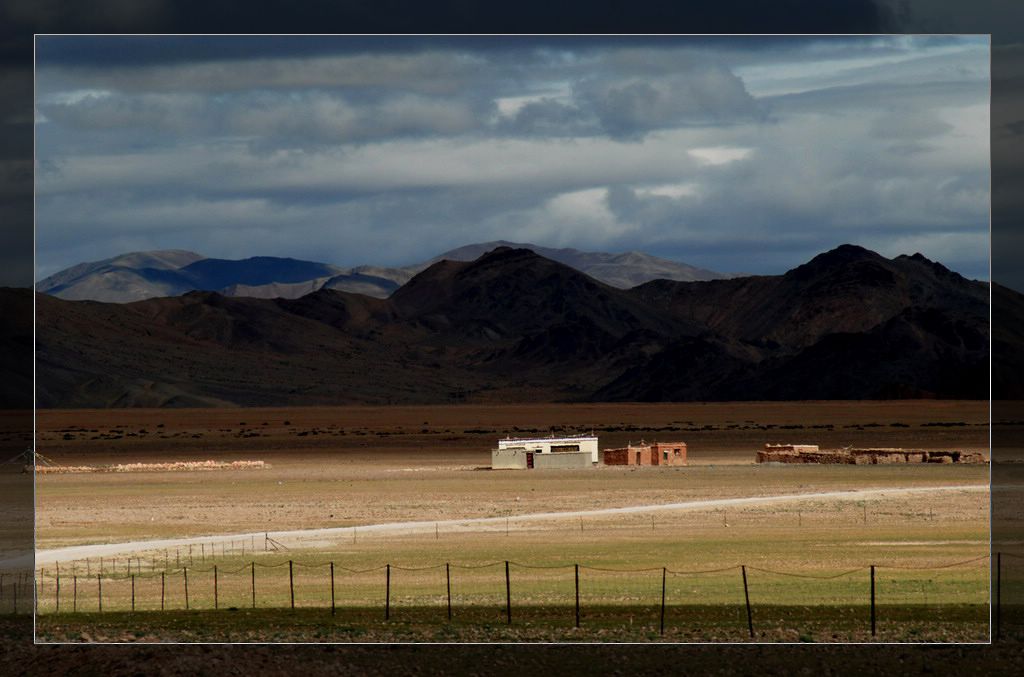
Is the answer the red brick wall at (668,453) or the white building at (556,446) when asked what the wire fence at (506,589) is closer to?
the red brick wall at (668,453)

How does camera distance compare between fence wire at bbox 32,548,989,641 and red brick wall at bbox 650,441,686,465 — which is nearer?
fence wire at bbox 32,548,989,641

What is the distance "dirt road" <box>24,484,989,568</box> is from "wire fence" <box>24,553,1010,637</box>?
4.18m

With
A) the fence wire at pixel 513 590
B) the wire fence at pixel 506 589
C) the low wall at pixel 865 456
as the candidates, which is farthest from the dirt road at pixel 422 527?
the low wall at pixel 865 456

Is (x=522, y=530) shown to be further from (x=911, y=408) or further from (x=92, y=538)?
(x=911, y=408)

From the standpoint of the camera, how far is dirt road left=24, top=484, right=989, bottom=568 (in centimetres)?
4878

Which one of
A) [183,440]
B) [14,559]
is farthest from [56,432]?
[14,559]

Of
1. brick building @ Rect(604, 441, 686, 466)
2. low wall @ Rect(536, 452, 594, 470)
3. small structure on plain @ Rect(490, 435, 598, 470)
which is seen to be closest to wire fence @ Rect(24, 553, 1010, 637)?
low wall @ Rect(536, 452, 594, 470)

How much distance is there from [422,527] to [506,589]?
703 inches

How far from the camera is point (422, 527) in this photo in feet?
188

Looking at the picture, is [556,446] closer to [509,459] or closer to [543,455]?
[543,455]

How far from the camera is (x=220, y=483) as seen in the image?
280 ft

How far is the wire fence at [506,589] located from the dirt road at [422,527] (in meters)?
4.18

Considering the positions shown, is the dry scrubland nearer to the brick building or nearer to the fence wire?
the fence wire

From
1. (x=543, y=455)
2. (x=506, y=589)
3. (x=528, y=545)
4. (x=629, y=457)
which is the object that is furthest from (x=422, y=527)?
(x=629, y=457)
